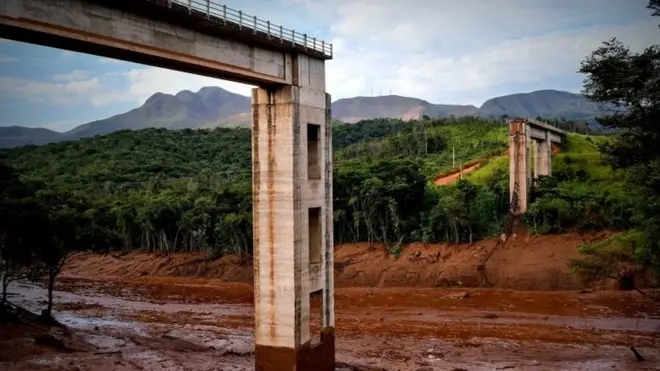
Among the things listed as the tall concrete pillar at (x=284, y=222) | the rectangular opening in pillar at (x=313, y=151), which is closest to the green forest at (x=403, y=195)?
the rectangular opening in pillar at (x=313, y=151)

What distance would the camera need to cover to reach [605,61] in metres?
20.2

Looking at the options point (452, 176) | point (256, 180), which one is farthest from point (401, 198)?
point (256, 180)

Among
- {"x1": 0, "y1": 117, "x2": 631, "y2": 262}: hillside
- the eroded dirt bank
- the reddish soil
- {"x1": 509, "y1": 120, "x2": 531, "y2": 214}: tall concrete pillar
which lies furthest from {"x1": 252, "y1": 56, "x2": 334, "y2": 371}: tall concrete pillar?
the reddish soil

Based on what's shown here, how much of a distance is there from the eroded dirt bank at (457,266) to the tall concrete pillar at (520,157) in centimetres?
333

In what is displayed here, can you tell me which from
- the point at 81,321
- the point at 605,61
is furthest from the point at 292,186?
the point at 81,321

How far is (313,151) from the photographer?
21.7m

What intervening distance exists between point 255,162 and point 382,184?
24.2 metres

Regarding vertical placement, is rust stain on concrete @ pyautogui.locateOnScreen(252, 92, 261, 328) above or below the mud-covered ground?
above

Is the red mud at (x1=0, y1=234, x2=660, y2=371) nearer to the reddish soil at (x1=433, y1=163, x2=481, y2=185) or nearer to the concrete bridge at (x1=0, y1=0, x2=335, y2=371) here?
the concrete bridge at (x1=0, y1=0, x2=335, y2=371)

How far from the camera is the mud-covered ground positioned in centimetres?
2338

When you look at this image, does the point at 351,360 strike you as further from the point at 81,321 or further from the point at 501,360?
the point at 81,321

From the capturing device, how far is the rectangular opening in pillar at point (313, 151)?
21344 millimetres

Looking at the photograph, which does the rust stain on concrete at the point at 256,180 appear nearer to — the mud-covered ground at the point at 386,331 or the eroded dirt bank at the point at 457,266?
the mud-covered ground at the point at 386,331

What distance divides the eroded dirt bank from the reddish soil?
10.3 m
